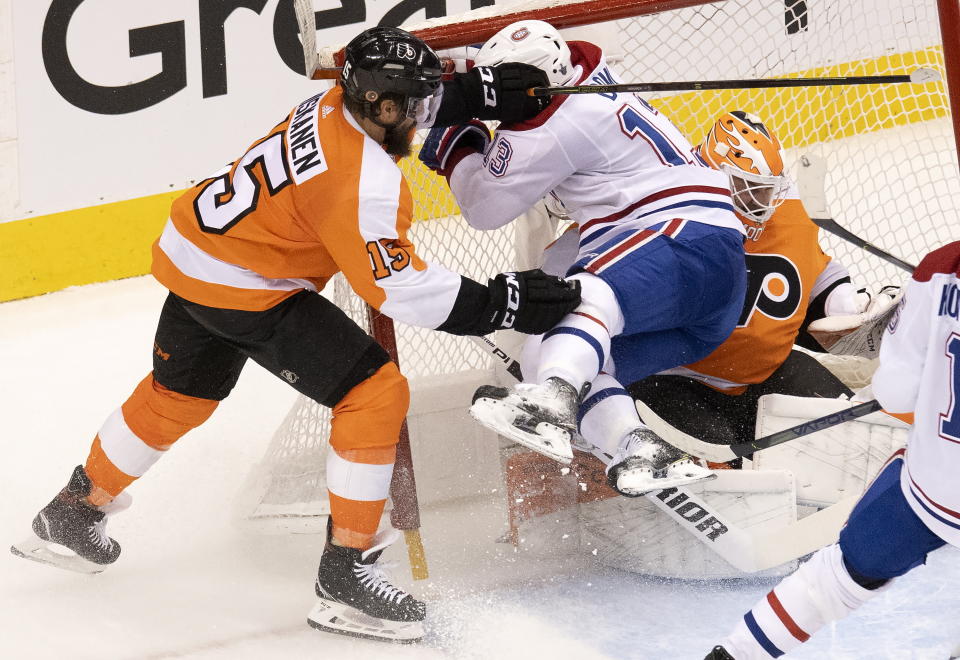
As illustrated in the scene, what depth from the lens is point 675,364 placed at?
8.91ft

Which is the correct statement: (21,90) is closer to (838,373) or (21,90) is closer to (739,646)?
(838,373)

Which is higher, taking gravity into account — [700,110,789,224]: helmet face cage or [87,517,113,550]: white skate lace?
[700,110,789,224]: helmet face cage

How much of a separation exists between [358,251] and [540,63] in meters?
0.63

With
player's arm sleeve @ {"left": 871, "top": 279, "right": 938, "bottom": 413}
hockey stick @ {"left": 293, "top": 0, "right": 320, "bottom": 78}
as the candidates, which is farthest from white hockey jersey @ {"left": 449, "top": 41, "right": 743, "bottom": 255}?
player's arm sleeve @ {"left": 871, "top": 279, "right": 938, "bottom": 413}

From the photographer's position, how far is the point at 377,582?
2.59m


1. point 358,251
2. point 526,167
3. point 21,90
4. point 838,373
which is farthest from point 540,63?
point 21,90

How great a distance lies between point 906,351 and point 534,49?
111 cm

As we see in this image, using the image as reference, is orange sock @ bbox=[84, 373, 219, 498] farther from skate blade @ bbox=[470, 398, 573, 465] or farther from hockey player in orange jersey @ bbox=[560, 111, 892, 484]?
hockey player in orange jersey @ bbox=[560, 111, 892, 484]

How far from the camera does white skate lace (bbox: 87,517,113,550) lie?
2771 millimetres

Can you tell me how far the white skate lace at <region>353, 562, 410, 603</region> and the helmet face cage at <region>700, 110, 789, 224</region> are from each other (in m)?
1.22

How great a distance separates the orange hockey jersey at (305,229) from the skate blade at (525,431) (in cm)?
26

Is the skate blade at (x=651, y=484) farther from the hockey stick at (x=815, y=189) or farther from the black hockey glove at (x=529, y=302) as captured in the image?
the hockey stick at (x=815, y=189)

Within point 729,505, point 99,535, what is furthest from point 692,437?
point 99,535

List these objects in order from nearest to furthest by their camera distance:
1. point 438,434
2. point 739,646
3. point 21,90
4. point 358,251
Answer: point 739,646
point 358,251
point 438,434
point 21,90
